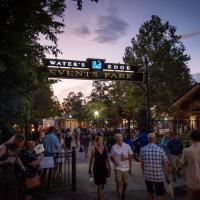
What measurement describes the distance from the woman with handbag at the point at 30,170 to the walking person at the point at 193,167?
11.9 feet

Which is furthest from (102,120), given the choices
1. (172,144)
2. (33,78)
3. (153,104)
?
(33,78)

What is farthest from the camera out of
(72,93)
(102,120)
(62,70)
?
(72,93)

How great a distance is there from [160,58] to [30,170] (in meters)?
36.6

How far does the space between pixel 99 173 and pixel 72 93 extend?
514ft

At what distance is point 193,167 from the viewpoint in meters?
6.43

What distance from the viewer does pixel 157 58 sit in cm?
4288

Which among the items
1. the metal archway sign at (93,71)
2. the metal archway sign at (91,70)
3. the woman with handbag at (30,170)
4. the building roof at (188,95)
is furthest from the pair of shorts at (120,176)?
the building roof at (188,95)

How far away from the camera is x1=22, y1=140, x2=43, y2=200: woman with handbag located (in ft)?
26.8

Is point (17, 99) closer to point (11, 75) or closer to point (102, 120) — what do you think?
point (11, 75)

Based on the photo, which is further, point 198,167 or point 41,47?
point 41,47

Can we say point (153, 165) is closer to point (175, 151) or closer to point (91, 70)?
point (175, 151)

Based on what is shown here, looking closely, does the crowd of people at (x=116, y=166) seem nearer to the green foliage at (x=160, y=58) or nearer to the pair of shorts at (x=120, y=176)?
the pair of shorts at (x=120, y=176)

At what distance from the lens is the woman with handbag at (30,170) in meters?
8.17

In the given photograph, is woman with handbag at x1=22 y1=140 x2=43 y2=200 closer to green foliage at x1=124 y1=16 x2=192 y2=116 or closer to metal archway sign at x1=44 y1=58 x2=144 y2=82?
metal archway sign at x1=44 y1=58 x2=144 y2=82
